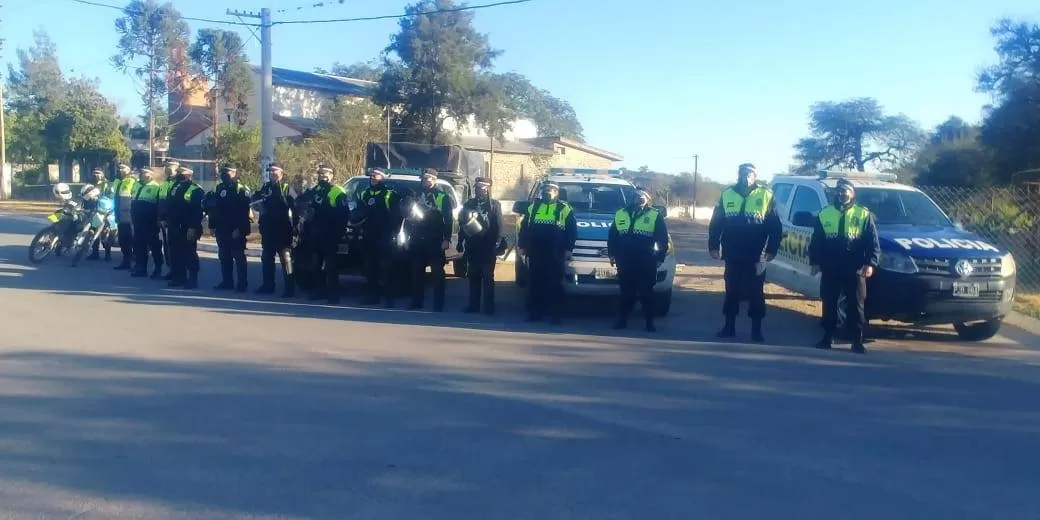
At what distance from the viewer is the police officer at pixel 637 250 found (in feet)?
36.4

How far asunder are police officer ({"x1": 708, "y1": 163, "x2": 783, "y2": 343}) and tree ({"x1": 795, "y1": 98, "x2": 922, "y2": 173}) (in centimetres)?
3806

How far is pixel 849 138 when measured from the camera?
48.3 meters

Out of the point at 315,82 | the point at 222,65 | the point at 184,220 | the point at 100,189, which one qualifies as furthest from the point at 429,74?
the point at 184,220

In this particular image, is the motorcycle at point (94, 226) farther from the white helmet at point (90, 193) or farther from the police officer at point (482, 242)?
the police officer at point (482, 242)

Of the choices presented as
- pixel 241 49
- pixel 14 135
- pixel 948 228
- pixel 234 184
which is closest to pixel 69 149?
pixel 14 135

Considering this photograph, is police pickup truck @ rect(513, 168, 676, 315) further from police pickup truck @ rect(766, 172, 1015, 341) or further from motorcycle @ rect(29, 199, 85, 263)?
motorcycle @ rect(29, 199, 85, 263)

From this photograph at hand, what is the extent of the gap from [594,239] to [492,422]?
18.0 ft

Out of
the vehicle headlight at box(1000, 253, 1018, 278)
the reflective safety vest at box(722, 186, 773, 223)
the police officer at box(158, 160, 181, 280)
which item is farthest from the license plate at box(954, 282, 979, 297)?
the police officer at box(158, 160, 181, 280)

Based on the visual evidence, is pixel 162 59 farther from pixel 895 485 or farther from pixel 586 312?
pixel 895 485

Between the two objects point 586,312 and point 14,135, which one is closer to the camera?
point 586,312

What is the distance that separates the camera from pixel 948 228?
449 inches

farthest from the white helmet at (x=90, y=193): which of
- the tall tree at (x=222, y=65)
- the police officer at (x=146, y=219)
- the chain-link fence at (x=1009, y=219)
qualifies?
the tall tree at (x=222, y=65)

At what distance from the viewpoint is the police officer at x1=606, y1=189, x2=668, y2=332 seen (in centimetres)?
1110

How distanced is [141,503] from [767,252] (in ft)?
24.6
